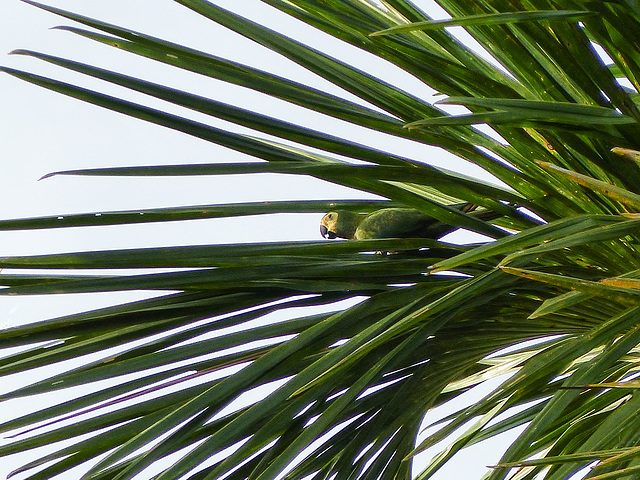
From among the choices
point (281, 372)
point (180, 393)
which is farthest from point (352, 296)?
point (180, 393)

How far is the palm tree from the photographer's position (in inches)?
33.5

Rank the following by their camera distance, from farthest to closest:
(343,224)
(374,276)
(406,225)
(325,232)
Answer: (325,232) → (343,224) → (406,225) → (374,276)

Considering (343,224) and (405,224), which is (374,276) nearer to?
(405,224)

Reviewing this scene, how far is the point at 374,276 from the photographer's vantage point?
1001 mm

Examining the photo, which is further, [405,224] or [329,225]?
[329,225]

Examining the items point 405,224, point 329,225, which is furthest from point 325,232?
point 405,224

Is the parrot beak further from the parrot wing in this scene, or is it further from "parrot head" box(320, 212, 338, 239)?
the parrot wing

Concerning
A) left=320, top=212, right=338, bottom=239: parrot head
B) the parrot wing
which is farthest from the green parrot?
left=320, top=212, right=338, bottom=239: parrot head

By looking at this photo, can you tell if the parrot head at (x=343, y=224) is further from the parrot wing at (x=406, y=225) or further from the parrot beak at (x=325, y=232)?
the parrot wing at (x=406, y=225)

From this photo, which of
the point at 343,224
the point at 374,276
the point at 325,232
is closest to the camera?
the point at 374,276

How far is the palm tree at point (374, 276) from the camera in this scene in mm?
852

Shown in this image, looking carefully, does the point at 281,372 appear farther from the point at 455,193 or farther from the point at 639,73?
the point at 639,73

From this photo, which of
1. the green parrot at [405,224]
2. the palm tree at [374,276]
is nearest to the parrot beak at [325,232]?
the green parrot at [405,224]

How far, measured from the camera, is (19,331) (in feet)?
3.04
